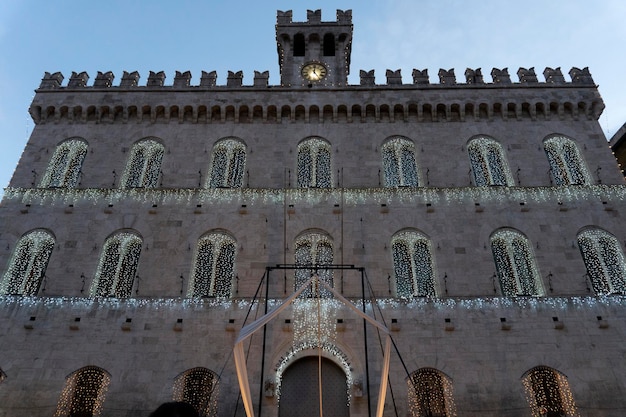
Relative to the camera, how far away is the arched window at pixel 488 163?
21.4 meters

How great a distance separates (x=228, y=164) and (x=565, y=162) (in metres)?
14.2

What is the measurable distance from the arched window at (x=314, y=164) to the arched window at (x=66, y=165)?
367 inches

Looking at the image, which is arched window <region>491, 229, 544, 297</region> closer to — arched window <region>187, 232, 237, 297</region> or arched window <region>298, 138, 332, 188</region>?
arched window <region>298, 138, 332, 188</region>

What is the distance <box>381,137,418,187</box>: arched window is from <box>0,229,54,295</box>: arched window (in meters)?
13.5

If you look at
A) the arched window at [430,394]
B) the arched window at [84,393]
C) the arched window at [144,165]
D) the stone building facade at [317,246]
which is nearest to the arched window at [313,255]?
the stone building facade at [317,246]

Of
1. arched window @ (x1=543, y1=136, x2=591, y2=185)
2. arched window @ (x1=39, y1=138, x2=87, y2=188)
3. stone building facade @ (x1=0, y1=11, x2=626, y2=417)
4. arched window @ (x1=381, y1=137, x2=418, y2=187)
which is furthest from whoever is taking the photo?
arched window @ (x1=39, y1=138, x2=87, y2=188)

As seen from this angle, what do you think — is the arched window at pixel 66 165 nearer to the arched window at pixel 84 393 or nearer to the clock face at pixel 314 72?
the arched window at pixel 84 393

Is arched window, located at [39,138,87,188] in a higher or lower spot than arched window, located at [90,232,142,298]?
higher

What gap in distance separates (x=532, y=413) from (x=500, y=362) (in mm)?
1715

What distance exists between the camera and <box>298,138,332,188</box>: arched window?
21.6 m

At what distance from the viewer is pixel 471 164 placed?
21859mm

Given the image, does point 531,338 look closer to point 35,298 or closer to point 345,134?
point 345,134

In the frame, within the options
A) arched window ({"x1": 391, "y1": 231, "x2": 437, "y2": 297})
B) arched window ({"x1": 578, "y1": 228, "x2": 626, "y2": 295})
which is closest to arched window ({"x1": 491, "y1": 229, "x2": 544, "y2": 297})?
arched window ({"x1": 578, "y1": 228, "x2": 626, "y2": 295})

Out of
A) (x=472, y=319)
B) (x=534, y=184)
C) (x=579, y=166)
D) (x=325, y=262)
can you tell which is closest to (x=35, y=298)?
(x=325, y=262)
